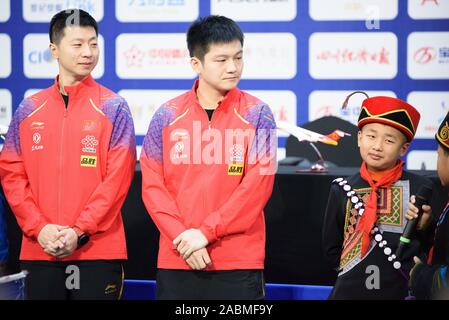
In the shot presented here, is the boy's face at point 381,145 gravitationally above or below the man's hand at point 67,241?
above

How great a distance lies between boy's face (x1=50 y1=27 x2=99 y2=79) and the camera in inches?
98.8

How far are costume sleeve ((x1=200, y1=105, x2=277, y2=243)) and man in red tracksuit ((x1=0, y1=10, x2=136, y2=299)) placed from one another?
0.37m

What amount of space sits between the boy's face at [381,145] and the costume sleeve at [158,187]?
0.60m

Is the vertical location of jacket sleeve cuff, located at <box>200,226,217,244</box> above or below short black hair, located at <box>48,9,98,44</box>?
below

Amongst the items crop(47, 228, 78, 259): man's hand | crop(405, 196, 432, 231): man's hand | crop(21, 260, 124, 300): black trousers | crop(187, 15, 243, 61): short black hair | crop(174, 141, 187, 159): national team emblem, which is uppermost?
crop(187, 15, 243, 61): short black hair

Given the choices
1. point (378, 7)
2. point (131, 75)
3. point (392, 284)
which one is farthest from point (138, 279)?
point (378, 7)

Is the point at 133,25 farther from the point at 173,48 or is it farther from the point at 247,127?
the point at 247,127

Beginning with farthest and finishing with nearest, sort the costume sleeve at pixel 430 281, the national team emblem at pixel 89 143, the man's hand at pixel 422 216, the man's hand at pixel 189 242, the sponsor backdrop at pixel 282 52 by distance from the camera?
the sponsor backdrop at pixel 282 52
the national team emblem at pixel 89 143
the man's hand at pixel 189 242
the man's hand at pixel 422 216
the costume sleeve at pixel 430 281

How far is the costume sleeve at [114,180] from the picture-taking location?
7.80 feet

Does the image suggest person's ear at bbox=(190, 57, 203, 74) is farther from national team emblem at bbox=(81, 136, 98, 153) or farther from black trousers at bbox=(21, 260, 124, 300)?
black trousers at bbox=(21, 260, 124, 300)

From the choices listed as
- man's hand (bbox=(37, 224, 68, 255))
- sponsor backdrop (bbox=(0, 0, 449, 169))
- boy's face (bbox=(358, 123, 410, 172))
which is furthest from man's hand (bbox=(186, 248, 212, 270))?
sponsor backdrop (bbox=(0, 0, 449, 169))

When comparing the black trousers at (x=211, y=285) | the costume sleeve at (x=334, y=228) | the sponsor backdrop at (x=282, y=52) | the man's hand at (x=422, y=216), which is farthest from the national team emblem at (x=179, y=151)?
the sponsor backdrop at (x=282, y=52)

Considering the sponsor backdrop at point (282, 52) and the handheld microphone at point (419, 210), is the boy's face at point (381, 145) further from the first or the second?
the sponsor backdrop at point (282, 52)

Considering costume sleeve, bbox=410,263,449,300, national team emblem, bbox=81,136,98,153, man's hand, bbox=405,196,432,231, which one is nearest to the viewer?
costume sleeve, bbox=410,263,449,300
